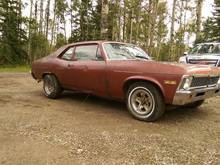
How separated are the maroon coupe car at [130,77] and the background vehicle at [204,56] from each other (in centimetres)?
527

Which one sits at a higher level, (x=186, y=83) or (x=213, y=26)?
(x=213, y=26)

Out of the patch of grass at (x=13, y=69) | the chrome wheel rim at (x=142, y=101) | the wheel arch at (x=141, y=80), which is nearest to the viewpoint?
the wheel arch at (x=141, y=80)

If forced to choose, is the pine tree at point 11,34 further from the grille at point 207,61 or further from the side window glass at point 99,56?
the side window glass at point 99,56

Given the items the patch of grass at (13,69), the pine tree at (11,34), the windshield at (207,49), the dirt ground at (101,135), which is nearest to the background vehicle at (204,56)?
the windshield at (207,49)

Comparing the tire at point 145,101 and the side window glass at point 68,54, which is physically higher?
the side window glass at point 68,54

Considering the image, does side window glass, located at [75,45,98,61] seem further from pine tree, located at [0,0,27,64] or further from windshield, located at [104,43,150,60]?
pine tree, located at [0,0,27,64]

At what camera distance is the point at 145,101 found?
582 cm

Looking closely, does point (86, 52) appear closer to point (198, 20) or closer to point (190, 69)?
point (190, 69)

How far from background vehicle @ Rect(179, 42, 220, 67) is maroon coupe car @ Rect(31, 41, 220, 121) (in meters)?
5.27

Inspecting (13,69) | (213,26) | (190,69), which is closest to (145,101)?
(190,69)

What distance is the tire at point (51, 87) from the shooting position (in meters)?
7.75

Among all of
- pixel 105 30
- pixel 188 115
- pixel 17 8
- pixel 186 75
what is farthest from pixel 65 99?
pixel 17 8

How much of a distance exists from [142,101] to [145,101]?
6cm

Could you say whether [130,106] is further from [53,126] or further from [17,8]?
[17,8]
